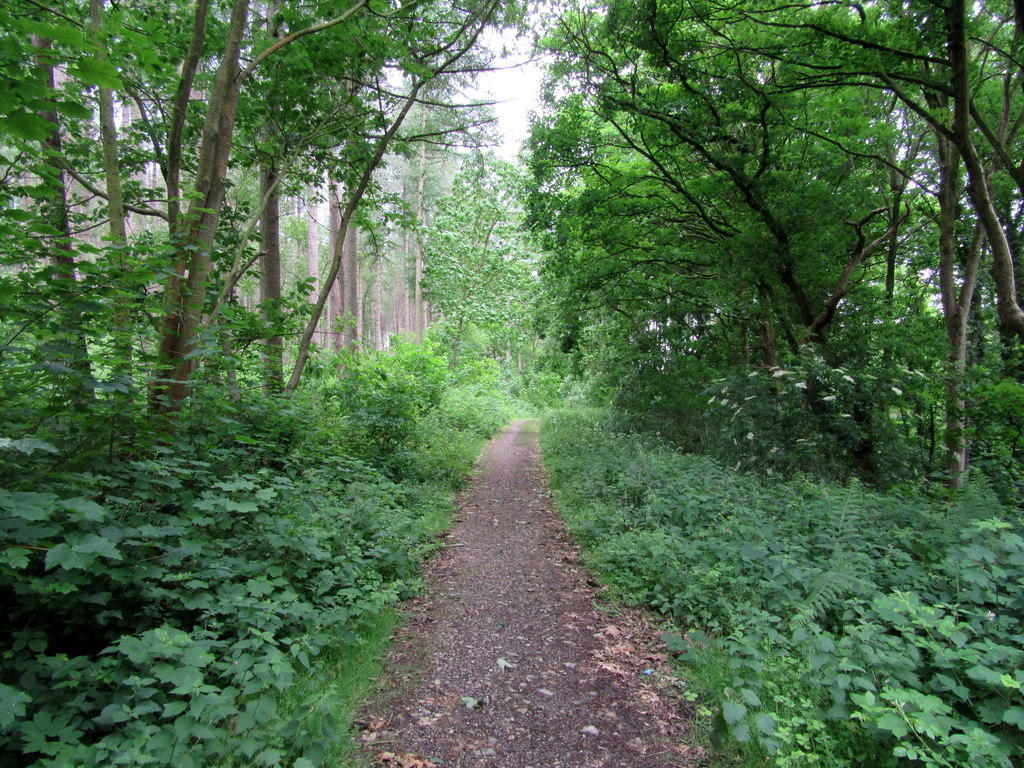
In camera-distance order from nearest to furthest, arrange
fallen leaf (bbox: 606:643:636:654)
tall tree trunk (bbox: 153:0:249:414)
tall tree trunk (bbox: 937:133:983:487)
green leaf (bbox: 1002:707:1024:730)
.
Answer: green leaf (bbox: 1002:707:1024:730)
fallen leaf (bbox: 606:643:636:654)
tall tree trunk (bbox: 153:0:249:414)
tall tree trunk (bbox: 937:133:983:487)

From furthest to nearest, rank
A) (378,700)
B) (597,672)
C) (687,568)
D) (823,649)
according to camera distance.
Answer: (687,568) < (597,672) < (378,700) < (823,649)

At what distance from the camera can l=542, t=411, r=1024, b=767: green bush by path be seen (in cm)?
232

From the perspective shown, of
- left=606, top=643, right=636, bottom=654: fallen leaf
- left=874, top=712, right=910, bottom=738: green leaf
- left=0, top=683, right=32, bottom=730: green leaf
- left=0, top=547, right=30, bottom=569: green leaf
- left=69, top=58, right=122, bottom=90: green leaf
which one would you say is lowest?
left=606, top=643, right=636, bottom=654: fallen leaf

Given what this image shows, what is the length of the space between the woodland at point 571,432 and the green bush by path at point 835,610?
0.11ft

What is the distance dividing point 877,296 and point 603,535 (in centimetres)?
818

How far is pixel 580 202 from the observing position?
946cm

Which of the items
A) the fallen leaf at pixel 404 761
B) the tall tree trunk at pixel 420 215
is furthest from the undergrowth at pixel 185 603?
the tall tree trunk at pixel 420 215

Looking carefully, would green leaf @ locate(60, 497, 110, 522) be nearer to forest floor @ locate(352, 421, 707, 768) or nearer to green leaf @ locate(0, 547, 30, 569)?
green leaf @ locate(0, 547, 30, 569)

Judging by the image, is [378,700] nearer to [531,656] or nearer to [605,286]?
[531,656]

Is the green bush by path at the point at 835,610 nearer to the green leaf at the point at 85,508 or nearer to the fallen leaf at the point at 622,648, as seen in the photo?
the fallen leaf at the point at 622,648

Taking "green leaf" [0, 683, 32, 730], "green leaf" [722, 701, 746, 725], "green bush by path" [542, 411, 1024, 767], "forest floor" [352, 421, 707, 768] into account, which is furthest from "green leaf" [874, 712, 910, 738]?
"green leaf" [0, 683, 32, 730]

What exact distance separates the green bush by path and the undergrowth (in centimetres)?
236

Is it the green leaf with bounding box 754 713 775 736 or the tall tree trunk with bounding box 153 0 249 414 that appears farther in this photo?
the tall tree trunk with bounding box 153 0 249 414

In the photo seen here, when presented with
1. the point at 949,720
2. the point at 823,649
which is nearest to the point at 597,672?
the point at 823,649
